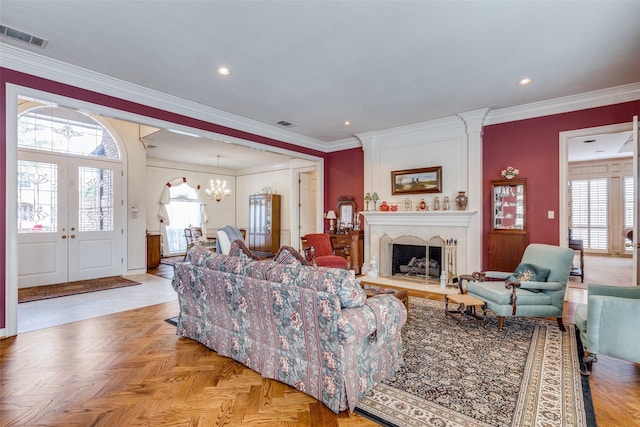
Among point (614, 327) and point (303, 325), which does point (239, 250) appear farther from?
point (614, 327)

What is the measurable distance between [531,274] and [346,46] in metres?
3.25

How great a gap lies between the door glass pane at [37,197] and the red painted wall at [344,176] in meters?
5.19

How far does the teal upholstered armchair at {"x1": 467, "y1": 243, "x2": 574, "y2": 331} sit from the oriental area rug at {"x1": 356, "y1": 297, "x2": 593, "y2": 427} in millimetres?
254

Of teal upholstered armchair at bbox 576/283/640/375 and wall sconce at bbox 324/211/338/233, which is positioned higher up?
wall sconce at bbox 324/211/338/233

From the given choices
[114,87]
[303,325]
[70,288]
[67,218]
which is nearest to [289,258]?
[303,325]

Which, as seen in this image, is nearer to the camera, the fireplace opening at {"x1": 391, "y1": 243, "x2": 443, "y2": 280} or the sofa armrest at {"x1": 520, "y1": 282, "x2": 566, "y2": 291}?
the sofa armrest at {"x1": 520, "y1": 282, "x2": 566, "y2": 291}

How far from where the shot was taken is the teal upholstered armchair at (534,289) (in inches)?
132

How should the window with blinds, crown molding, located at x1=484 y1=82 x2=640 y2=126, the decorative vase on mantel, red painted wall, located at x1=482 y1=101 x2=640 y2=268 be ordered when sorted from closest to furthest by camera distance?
crown molding, located at x1=484 y1=82 x2=640 y2=126
red painted wall, located at x1=482 y1=101 x2=640 y2=268
the decorative vase on mantel
the window with blinds

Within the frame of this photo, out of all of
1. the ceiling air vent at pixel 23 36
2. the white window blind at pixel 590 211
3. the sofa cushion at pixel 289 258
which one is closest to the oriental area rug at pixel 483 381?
the sofa cushion at pixel 289 258

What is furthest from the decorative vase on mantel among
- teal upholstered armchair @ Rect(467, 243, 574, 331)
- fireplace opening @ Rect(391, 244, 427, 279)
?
teal upholstered armchair @ Rect(467, 243, 574, 331)

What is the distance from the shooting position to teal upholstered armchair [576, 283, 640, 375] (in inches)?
91.5

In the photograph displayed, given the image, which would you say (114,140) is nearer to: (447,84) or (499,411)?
(447,84)

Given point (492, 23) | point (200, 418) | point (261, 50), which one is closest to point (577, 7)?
point (492, 23)

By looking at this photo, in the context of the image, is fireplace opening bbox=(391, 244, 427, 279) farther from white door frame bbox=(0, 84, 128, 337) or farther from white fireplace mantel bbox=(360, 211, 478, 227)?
white door frame bbox=(0, 84, 128, 337)
